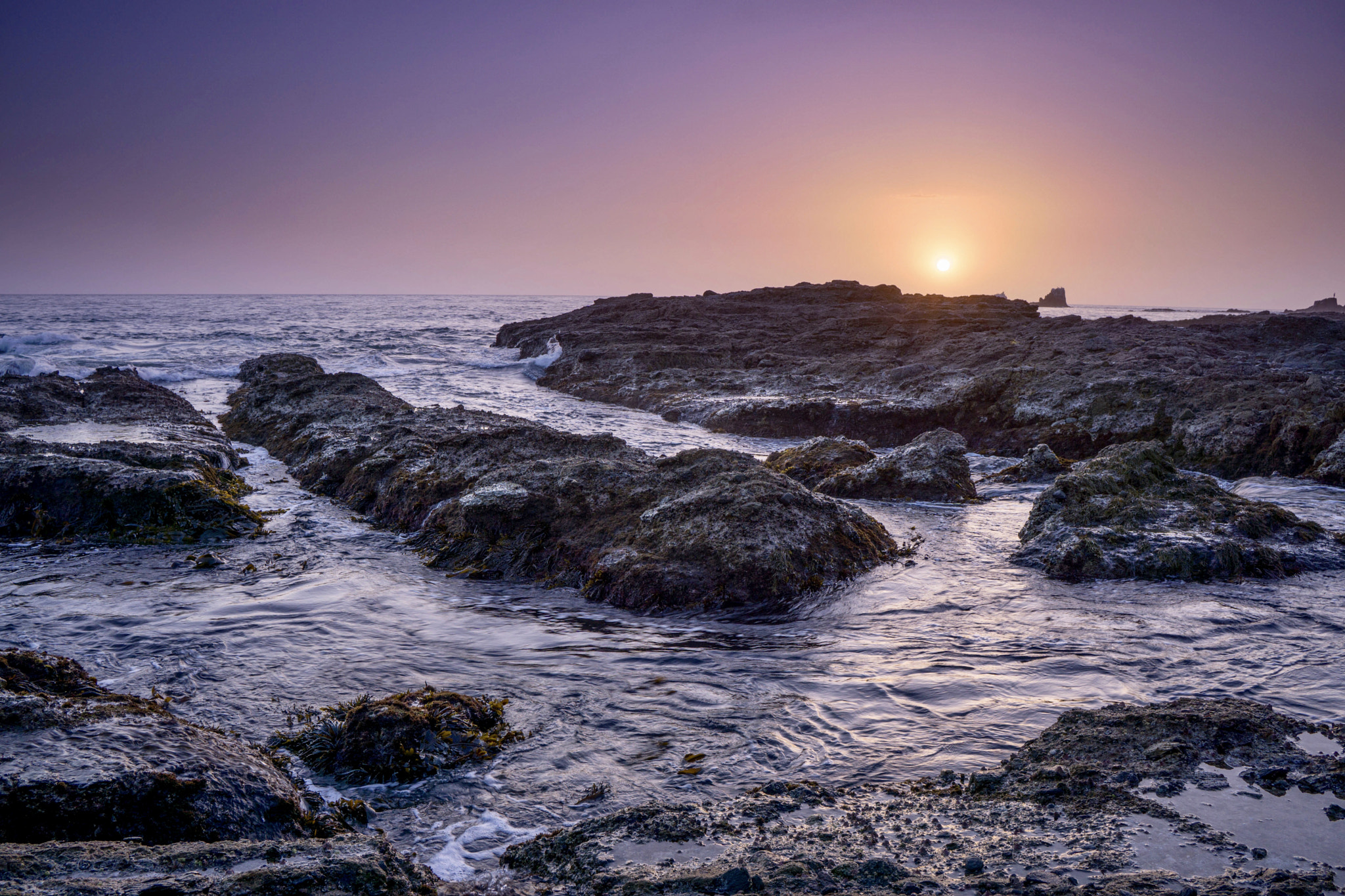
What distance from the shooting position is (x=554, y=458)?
10328mm

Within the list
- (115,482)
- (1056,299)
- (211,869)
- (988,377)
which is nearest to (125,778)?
(211,869)

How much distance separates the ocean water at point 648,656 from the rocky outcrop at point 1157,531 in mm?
309

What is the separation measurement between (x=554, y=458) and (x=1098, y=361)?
14713mm

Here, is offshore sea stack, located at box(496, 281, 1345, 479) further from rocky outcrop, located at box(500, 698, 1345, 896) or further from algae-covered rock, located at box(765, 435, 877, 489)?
rocky outcrop, located at box(500, 698, 1345, 896)

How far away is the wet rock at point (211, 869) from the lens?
7.97 feet

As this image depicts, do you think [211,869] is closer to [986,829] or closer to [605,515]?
[986,829]

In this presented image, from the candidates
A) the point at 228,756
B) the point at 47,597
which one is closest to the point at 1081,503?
the point at 228,756

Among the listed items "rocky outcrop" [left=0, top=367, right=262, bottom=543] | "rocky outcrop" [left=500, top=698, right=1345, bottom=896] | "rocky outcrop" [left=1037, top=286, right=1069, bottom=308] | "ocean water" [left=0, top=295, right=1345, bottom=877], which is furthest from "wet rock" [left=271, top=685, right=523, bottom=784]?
"rocky outcrop" [left=1037, top=286, right=1069, bottom=308]

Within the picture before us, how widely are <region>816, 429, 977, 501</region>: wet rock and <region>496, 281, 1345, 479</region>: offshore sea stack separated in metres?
4.95

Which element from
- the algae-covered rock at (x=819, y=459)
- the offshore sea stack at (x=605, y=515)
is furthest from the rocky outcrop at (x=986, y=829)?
the algae-covered rock at (x=819, y=459)

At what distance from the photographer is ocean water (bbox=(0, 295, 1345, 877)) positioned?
420 cm

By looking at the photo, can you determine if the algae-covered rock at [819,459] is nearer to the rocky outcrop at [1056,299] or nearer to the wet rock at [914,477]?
the wet rock at [914,477]

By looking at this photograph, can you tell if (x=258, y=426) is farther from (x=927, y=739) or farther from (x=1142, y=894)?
(x=1142, y=894)

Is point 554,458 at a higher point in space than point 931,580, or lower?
higher
